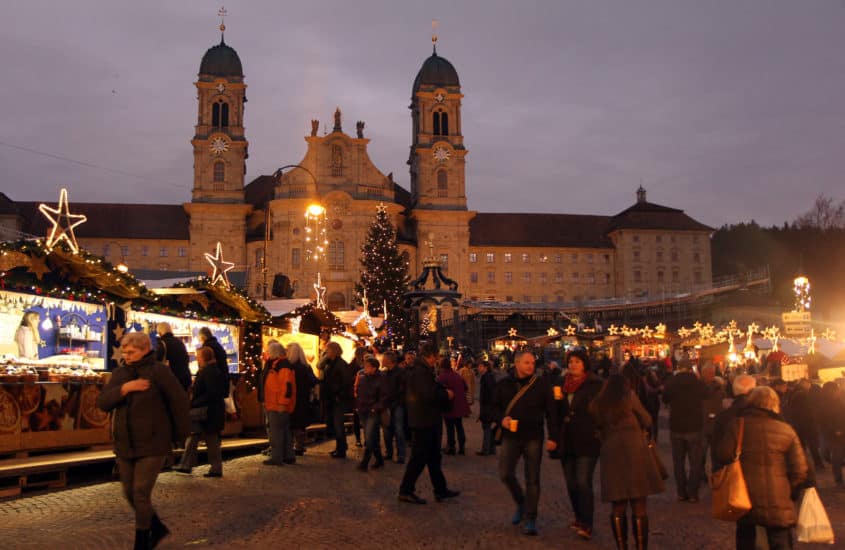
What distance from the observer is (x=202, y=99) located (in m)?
75.6

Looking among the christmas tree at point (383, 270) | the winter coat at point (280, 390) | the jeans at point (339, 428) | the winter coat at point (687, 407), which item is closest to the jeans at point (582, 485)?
the winter coat at point (687, 407)

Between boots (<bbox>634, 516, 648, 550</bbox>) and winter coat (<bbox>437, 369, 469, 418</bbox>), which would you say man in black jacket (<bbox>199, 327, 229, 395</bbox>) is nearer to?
winter coat (<bbox>437, 369, 469, 418</bbox>)

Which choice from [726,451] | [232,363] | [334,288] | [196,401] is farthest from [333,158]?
[726,451]

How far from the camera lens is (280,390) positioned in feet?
38.7

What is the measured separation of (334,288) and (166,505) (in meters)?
63.5

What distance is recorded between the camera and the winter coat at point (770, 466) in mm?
5765

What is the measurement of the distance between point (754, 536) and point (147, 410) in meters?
4.55

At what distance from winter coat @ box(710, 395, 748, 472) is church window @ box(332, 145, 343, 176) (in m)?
68.1

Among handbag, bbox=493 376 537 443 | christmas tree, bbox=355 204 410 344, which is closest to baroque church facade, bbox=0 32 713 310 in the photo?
christmas tree, bbox=355 204 410 344

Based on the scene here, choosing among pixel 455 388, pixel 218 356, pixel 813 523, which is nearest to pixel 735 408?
pixel 813 523

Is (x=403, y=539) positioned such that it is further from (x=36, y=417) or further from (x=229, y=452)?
(x=229, y=452)

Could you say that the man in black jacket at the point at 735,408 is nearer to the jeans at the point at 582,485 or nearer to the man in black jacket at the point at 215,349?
the jeans at the point at 582,485

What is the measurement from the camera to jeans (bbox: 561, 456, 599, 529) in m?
7.67

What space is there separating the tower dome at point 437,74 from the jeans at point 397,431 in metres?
68.1
